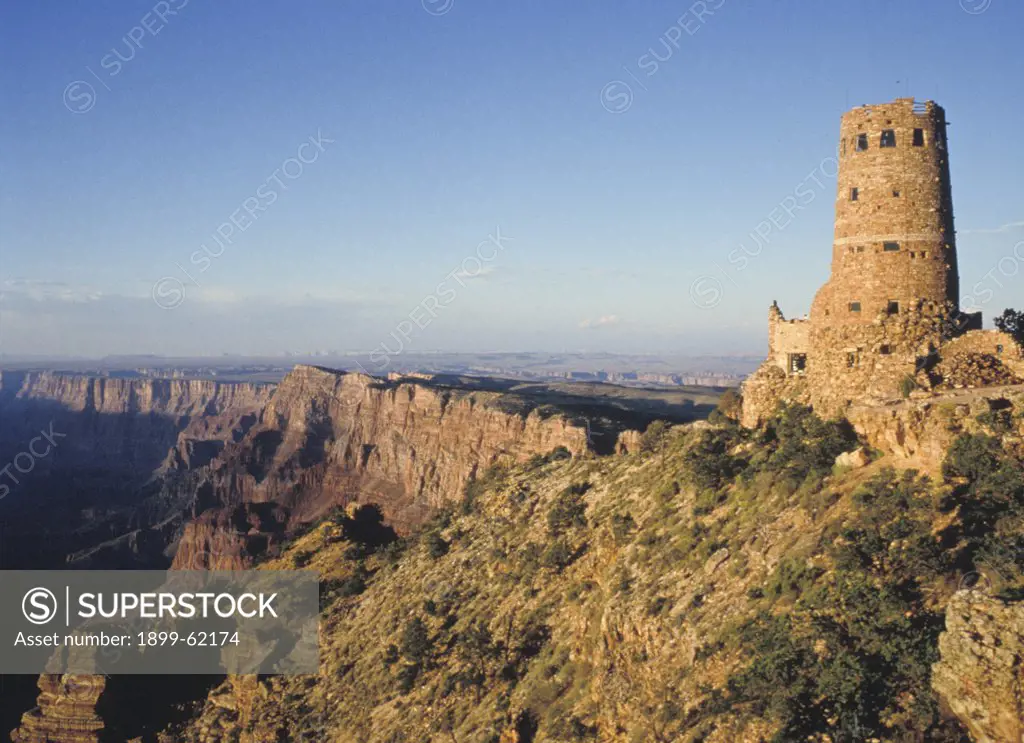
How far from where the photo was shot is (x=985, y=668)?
12.7m

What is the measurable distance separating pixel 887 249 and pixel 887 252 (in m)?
0.10

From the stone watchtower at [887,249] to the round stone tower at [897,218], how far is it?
0.09 feet

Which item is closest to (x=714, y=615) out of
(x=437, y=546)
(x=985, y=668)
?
(x=985, y=668)

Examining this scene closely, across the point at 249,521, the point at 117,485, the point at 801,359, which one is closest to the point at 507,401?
the point at 249,521

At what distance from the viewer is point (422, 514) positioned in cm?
8981

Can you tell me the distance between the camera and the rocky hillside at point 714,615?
1548 centimetres

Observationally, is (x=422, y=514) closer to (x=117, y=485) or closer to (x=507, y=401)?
A: (x=507, y=401)

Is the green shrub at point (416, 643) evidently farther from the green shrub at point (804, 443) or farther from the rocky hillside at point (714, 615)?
the green shrub at point (804, 443)

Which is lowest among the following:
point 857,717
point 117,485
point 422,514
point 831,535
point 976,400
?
point 117,485

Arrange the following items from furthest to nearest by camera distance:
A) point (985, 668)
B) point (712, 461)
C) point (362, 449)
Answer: point (362, 449)
point (712, 461)
point (985, 668)

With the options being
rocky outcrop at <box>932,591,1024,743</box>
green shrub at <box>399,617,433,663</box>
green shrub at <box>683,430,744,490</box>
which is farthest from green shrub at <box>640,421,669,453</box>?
rocky outcrop at <box>932,591,1024,743</box>

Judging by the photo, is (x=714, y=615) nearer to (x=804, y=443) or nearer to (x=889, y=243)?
(x=804, y=443)

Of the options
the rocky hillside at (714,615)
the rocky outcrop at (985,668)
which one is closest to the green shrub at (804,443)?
the rocky hillside at (714,615)

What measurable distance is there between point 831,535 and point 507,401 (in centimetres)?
7962
